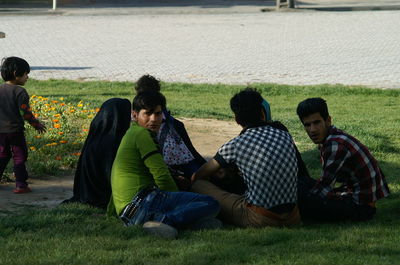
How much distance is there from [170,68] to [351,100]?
16.7 ft

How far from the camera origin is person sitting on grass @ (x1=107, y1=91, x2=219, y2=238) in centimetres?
520

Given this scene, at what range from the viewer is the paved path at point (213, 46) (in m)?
15.6

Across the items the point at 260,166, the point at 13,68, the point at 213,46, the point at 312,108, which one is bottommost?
the point at 213,46

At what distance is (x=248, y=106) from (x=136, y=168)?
92 centimetres

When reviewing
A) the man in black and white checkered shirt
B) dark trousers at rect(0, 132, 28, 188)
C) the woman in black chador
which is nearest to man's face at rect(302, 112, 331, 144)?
the man in black and white checkered shirt

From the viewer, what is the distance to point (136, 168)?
17.5 feet

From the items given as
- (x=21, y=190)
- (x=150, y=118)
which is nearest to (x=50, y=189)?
(x=21, y=190)

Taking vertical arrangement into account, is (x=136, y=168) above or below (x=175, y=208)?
above

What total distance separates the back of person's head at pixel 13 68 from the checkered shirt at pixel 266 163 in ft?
7.63

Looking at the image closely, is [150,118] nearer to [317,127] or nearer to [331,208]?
[317,127]

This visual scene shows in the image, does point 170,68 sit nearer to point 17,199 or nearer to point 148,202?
point 17,199

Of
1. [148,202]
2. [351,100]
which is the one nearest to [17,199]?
[148,202]

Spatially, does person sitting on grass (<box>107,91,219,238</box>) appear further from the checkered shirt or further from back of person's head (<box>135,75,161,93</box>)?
back of person's head (<box>135,75,161,93</box>)

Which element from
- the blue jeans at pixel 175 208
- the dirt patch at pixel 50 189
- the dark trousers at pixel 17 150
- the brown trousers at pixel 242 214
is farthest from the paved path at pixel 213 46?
the blue jeans at pixel 175 208
